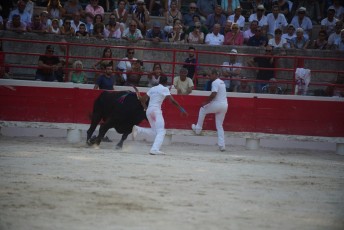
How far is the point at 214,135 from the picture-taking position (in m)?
18.8

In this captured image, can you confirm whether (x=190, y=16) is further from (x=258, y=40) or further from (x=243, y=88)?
(x=243, y=88)

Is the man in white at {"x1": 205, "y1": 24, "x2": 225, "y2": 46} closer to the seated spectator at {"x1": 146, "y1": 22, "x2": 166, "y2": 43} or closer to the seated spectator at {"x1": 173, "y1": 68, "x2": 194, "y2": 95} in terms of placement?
the seated spectator at {"x1": 146, "y1": 22, "x2": 166, "y2": 43}

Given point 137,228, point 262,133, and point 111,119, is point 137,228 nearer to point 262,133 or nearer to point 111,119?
point 111,119

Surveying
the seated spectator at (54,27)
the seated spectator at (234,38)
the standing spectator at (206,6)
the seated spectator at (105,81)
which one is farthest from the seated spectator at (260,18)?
the seated spectator at (54,27)

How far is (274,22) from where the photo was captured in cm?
2159

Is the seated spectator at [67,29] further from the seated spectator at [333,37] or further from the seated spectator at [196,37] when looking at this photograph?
the seated spectator at [333,37]

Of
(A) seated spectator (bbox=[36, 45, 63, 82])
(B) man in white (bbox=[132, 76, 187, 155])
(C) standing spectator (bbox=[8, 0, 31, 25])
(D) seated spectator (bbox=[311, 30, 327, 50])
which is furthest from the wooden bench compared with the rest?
(C) standing spectator (bbox=[8, 0, 31, 25])

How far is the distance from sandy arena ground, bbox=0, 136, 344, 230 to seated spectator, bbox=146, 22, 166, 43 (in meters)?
3.92

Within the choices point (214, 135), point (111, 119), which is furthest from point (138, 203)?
point (214, 135)

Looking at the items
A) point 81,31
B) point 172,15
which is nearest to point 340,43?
point 172,15

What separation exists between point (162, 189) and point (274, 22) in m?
10.6

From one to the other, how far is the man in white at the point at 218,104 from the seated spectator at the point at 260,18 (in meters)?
4.14

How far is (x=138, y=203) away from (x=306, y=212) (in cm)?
213

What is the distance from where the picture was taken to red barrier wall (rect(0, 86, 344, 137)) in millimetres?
18656
